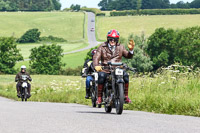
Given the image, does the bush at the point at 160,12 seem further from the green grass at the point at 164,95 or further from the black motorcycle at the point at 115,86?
the black motorcycle at the point at 115,86

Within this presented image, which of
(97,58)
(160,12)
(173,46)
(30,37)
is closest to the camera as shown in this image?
(97,58)

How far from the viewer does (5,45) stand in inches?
4542

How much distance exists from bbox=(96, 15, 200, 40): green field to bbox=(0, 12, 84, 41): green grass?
265 inches

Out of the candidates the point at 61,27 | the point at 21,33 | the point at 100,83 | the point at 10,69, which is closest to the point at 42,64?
the point at 10,69

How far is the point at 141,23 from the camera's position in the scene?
15088 cm

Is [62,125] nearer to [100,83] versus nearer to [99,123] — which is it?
[99,123]

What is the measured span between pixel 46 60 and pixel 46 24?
51.6m

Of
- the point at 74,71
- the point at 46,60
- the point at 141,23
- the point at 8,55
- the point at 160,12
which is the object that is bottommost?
the point at 46,60

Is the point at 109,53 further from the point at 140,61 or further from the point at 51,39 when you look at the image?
the point at 51,39

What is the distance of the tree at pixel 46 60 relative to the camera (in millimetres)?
108875

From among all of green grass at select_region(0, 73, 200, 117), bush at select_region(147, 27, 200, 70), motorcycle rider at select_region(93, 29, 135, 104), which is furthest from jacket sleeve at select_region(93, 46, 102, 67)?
bush at select_region(147, 27, 200, 70)

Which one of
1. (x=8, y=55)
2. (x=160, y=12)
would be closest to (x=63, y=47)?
(x=8, y=55)

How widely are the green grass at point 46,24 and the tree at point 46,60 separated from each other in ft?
79.1

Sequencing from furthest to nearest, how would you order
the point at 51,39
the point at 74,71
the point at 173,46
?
the point at 51,39 < the point at 173,46 < the point at 74,71
